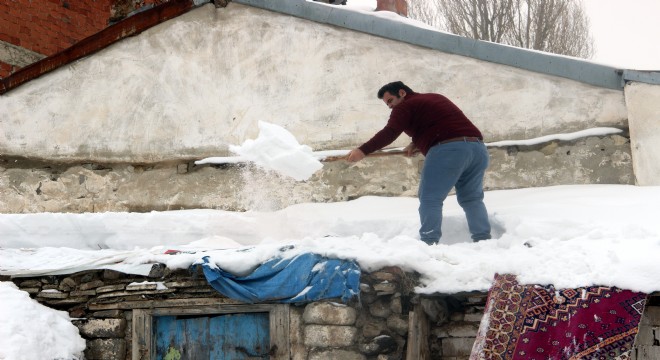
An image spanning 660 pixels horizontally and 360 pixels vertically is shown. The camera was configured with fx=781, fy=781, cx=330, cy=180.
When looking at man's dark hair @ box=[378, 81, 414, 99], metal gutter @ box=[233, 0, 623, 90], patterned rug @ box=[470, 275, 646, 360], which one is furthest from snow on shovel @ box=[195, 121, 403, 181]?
patterned rug @ box=[470, 275, 646, 360]

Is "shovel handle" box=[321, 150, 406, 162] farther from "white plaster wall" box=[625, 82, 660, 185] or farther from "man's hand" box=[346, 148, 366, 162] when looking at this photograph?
"white plaster wall" box=[625, 82, 660, 185]

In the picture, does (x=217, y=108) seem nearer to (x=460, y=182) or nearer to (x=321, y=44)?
(x=321, y=44)

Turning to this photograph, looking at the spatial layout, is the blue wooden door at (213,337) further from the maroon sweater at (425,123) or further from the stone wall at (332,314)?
the maroon sweater at (425,123)

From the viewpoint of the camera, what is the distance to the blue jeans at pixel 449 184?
19.3 ft

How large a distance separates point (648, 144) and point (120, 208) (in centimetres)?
509

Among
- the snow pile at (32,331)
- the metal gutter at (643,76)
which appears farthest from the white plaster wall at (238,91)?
the snow pile at (32,331)

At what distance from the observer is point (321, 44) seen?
7836 mm

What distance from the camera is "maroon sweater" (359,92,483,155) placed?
6031 mm

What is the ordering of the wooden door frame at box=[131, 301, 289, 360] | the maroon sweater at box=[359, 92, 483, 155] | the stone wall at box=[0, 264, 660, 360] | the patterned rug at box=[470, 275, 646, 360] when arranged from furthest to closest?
the maroon sweater at box=[359, 92, 483, 155], the wooden door frame at box=[131, 301, 289, 360], the stone wall at box=[0, 264, 660, 360], the patterned rug at box=[470, 275, 646, 360]

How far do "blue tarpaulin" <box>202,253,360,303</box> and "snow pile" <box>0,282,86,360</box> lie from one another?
126 centimetres

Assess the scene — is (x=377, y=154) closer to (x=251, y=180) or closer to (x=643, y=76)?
(x=251, y=180)

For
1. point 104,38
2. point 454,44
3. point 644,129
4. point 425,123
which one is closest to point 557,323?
point 425,123

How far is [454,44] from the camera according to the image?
24.2 ft

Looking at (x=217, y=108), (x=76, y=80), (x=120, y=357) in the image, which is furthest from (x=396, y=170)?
(x=76, y=80)
